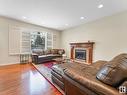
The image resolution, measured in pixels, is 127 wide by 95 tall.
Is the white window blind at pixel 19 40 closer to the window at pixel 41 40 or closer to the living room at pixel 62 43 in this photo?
the living room at pixel 62 43

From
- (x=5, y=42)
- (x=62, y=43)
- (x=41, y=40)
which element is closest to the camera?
(x=5, y=42)

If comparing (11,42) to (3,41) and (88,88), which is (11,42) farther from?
(88,88)

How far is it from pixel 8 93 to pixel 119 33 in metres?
4.68

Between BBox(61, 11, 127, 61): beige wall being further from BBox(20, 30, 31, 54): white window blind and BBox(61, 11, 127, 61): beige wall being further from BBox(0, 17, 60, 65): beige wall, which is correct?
BBox(0, 17, 60, 65): beige wall

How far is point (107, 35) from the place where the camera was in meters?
5.20

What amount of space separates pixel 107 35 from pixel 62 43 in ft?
15.1

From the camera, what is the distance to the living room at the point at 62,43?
170 cm

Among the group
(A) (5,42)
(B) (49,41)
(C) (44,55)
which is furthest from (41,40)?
(A) (5,42)

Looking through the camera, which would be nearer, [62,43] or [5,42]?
[5,42]

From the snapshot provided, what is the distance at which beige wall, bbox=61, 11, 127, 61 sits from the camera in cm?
456

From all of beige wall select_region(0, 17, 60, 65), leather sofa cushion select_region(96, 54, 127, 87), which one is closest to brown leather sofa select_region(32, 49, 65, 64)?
beige wall select_region(0, 17, 60, 65)

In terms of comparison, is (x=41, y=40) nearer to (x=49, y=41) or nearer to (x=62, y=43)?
(x=49, y=41)

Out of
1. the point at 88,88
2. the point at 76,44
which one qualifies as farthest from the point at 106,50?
the point at 88,88

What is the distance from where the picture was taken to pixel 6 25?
649cm
